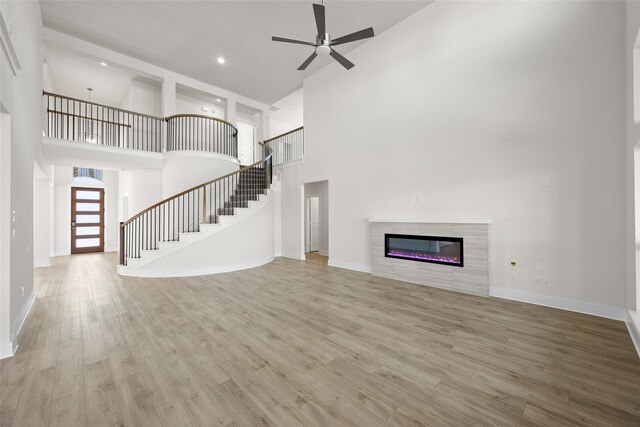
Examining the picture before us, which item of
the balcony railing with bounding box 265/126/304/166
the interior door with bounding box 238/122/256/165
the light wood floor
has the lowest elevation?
the light wood floor

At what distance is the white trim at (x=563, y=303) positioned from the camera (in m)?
3.23

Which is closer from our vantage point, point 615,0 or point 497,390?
point 497,390

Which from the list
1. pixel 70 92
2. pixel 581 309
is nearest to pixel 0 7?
pixel 581 309

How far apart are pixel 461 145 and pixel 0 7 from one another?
570cm

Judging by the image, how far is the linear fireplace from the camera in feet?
14.7

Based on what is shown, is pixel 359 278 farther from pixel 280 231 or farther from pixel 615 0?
pixel 615 0

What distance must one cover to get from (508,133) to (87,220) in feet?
42.8

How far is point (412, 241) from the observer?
508 cm

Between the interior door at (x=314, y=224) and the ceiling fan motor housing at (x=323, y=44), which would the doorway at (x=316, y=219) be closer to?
the interior door at (x=314, y=224)

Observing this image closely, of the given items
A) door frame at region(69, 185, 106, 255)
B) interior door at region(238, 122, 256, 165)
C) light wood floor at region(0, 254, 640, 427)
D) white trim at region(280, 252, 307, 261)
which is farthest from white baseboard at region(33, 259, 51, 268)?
interior door at region(238, 122, 256, 165)

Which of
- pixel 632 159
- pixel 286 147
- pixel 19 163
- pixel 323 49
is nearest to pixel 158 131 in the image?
pixel 286 147

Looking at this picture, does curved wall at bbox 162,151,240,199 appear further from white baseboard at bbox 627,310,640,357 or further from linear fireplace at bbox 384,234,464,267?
white baseboard at bbox 627,310,640,357

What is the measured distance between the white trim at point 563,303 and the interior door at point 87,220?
41.5ft

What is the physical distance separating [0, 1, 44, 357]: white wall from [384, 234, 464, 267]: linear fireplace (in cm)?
524
